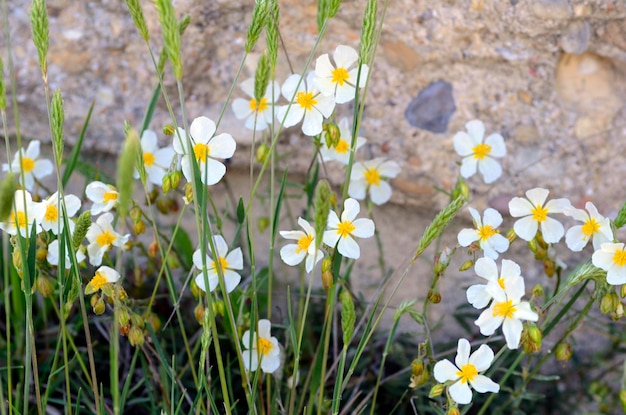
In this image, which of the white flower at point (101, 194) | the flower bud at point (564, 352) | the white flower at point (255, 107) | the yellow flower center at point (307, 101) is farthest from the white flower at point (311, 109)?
the flower bud at point (564, 352)

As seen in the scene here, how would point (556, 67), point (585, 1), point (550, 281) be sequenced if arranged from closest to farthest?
point (585, 1) → point (556, 67) → point (550, 281)

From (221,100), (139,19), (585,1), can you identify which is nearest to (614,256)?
(585,1)

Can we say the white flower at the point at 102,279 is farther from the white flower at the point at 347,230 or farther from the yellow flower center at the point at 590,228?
the yellow flower center at the point at 590,228

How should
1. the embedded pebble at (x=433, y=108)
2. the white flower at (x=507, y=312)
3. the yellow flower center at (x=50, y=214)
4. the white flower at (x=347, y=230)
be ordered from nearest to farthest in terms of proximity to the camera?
the white flower at (x=507, y=312), the white flower at (x=347, y=230), the yellow flower center at (x=50, y=214), the embedded pebble at (x=433, y=108)

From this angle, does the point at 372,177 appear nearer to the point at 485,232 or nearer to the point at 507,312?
the point at 485,232

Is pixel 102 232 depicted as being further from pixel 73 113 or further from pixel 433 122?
pixel 433 122

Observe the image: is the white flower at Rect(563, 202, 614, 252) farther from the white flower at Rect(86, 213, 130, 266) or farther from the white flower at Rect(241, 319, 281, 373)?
the white flower at Rect(86, 213, 130, 266)

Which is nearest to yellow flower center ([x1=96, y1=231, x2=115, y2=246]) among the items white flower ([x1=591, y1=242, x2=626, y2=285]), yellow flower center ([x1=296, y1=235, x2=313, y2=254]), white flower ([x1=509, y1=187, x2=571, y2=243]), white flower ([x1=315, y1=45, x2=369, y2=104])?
yellow flower center ([x1=296, y1=235, x2=313, y2=254])

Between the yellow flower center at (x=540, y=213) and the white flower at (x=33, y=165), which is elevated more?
the white flower at (x=33, y=165)
